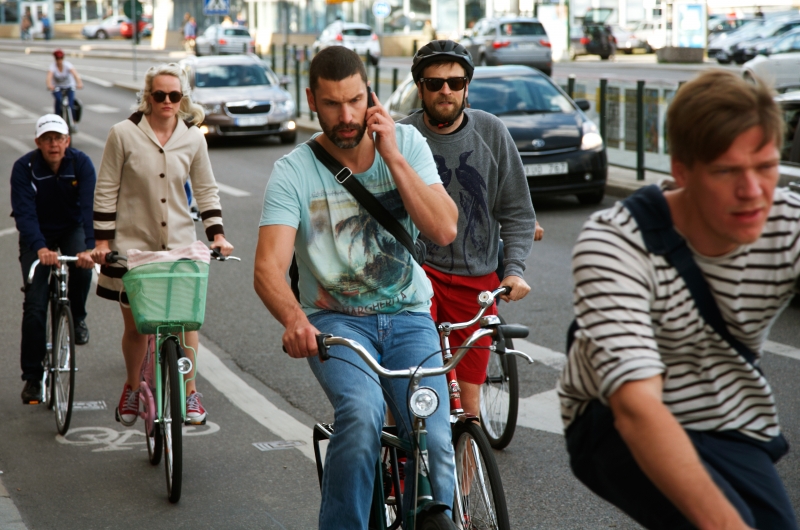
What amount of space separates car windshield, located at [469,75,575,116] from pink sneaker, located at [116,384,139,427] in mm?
8146

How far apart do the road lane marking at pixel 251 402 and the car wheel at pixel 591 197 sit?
7.03 meters

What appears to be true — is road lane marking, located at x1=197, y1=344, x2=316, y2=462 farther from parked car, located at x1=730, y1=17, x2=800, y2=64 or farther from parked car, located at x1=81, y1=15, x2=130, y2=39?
parked car, located at x1=81, y1=15, x2=130, y2=39

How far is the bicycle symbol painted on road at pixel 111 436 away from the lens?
18.9ft

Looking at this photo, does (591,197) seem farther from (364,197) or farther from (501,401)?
(364,197)

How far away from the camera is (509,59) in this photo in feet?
121

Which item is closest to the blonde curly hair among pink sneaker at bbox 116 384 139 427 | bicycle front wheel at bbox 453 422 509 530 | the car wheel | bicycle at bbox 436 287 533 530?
pink sneaker at bbox 116 384 139 427

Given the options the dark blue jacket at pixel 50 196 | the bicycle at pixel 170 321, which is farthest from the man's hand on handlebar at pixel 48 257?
the bicycle at pixel 170 321

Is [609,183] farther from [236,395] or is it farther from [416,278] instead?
[416,278]

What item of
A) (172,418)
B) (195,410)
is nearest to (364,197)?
(172,418)

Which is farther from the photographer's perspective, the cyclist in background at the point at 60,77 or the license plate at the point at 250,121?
the cyclist in background at the point at 60,77

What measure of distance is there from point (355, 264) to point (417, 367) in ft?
1.53

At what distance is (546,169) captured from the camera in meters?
12.7

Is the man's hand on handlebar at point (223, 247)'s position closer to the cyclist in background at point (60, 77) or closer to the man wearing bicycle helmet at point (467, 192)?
the man wearing bicycle helmet at point (467, 192)

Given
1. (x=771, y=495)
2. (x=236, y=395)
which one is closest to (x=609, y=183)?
(x=236, y=395)
